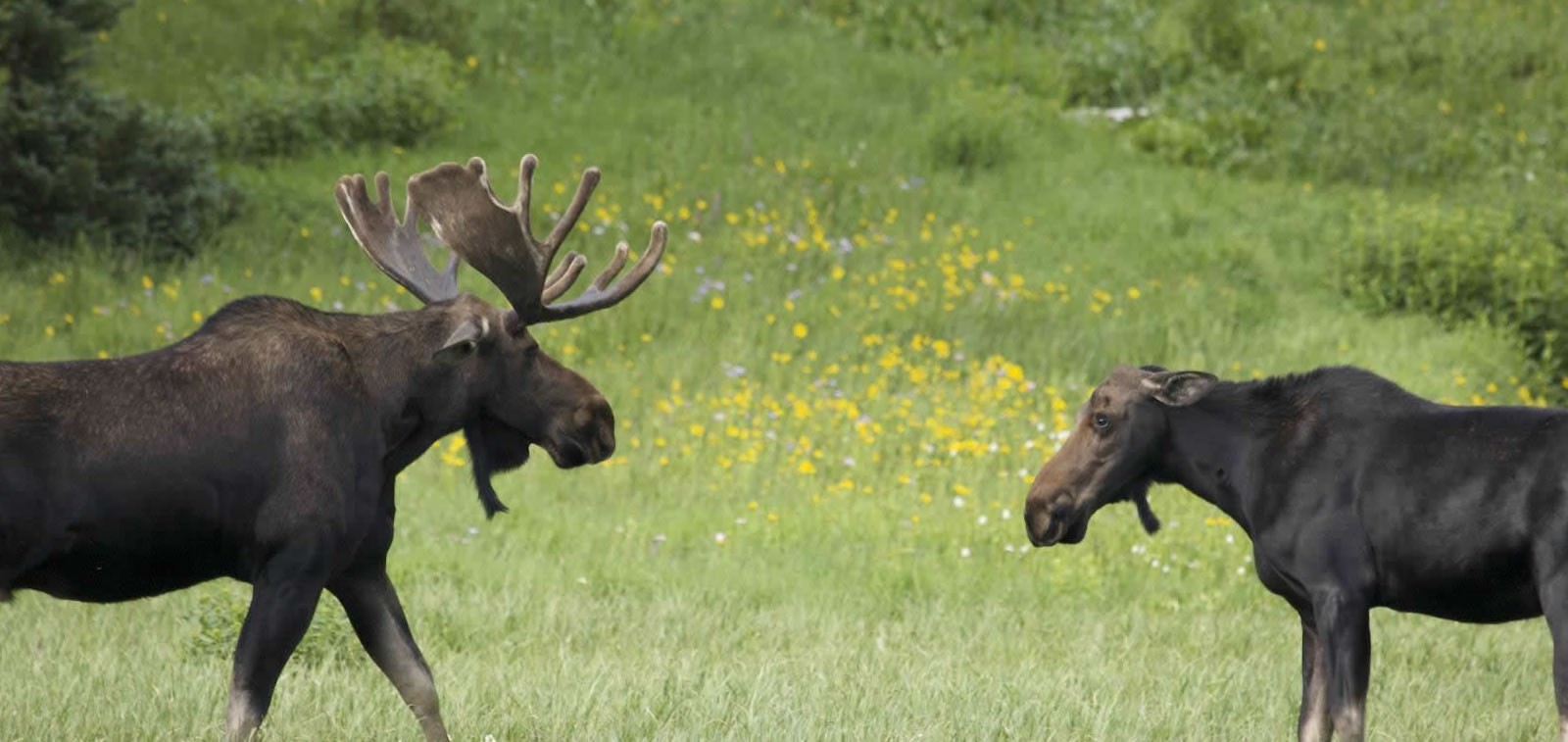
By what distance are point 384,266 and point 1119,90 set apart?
1455cm

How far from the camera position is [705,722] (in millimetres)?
6879

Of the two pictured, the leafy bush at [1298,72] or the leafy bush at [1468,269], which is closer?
the leafy bush at [1468,269]

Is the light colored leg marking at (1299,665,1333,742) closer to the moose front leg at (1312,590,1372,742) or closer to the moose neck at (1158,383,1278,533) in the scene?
the moose front leg at (1312,590,1372,742)

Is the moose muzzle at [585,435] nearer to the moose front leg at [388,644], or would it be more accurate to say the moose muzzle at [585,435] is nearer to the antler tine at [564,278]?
the antler tine at [564,278]

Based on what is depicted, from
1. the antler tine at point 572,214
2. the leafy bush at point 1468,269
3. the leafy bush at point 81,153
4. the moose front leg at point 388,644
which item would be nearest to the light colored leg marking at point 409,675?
the moose front leg at point 388,644

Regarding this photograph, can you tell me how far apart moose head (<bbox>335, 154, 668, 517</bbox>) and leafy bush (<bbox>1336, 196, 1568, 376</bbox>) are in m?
10.2

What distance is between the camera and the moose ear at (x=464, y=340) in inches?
250

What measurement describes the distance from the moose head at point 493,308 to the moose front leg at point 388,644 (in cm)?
48

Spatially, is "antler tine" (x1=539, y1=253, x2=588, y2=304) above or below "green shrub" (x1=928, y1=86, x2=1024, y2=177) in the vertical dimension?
above

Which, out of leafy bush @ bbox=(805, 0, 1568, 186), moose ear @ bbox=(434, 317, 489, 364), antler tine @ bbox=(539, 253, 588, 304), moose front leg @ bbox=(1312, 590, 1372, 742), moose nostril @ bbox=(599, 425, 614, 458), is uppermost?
moose ear @ bbox=(434, 317, 489, 364)

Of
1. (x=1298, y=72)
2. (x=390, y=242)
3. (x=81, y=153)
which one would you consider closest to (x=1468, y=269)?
(x=1298, y=72)

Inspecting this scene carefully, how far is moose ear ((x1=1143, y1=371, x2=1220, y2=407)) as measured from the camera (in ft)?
22.2

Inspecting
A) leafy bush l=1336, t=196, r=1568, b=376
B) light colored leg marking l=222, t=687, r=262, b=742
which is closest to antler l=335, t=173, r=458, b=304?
light colored leg marking l=222, t=687, r=262, b=742

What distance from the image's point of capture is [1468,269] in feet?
52.2
